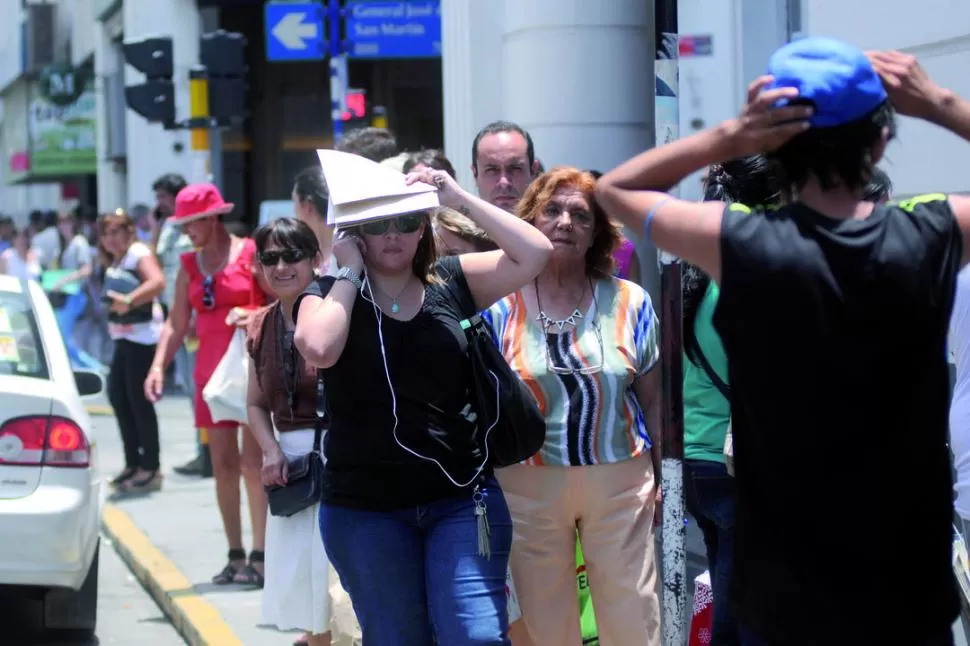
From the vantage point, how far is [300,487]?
5.55 metres

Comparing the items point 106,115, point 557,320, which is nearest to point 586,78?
point 557,320

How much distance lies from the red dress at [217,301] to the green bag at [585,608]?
341 cm

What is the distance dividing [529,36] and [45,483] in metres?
3.35

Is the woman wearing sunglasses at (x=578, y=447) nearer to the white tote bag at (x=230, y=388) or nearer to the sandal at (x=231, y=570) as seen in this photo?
the white tote bag at (x=230, y=388)

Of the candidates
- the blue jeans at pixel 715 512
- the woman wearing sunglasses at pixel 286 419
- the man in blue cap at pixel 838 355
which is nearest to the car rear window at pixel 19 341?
the woman wearing sunglasses at pixel 286 419

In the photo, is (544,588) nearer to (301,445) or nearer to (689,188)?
(301,445)

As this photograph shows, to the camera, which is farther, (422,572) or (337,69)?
(337,69)

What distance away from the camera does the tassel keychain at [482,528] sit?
427 cm

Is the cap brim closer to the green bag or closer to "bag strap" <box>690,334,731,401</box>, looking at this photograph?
the green bag

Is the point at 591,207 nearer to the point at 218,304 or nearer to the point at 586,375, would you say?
the point at 586,375

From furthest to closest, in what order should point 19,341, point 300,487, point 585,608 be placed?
point 19,341, point 300,487, point 585,608

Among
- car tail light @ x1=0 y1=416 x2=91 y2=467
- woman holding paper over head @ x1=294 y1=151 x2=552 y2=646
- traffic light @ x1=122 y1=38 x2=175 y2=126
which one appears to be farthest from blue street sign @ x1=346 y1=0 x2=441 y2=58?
woman holding paper over head @ x1=294 y1=151 x2=552 y2=646

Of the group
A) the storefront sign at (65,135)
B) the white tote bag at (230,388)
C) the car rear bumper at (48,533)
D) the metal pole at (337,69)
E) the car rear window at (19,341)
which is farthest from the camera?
the storefront sign at (65,135)

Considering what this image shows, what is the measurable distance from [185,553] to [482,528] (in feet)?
16.3
